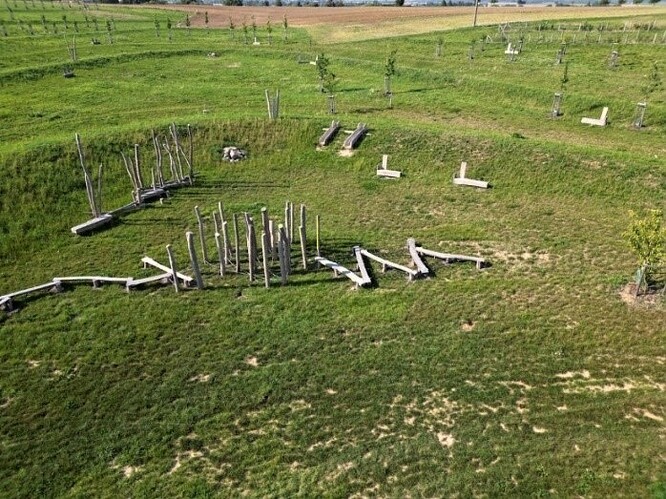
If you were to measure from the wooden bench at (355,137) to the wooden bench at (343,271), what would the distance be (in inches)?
442

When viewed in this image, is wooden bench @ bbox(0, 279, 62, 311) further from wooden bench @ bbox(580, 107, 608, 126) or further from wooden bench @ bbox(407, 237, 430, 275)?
wooden bench @ bbox(580, 107, 608, 126)

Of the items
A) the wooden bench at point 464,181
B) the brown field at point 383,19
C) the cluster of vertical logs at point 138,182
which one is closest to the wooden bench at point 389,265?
the wooden bench at point 464,181

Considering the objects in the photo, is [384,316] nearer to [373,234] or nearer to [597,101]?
[373,234]

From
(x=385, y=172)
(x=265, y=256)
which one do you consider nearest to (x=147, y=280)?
(x=265, y=256)

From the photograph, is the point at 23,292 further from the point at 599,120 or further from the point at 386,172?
the point at 599,120

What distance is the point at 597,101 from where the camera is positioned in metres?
33.2

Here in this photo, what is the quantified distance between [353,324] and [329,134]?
16257 mm

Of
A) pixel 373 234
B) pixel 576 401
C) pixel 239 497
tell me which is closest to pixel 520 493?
A: pixel 576 401

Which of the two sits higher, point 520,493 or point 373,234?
point 373,234

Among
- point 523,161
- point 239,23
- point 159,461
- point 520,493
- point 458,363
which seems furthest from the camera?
point 239,23

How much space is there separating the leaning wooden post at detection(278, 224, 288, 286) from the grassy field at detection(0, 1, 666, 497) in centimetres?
56

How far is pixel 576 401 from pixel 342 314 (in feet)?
24.0

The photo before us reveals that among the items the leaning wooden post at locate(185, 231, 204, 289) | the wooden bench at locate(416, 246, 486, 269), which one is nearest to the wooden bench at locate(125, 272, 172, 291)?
the leaning wooden post at locate(185, 231, 204, 289)

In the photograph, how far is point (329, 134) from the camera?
3000 centimetres
